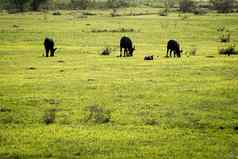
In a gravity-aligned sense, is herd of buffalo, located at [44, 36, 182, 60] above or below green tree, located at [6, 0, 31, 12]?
below

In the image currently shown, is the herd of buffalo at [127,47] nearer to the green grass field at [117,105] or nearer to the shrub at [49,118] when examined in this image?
the green grass field at [117,105]

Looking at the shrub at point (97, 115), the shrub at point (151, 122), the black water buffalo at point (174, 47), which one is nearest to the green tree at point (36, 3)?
the black water buffalo at point (174, 47)

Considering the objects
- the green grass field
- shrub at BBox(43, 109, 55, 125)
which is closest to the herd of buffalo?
the green grass field

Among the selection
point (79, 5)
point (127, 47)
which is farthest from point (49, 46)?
point (79, 5)

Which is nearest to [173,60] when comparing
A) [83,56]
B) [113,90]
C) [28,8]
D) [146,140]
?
[83,56]

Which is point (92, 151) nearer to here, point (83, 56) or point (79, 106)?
point (79, 106)

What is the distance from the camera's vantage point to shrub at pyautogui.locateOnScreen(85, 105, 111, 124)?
1725 centimetres

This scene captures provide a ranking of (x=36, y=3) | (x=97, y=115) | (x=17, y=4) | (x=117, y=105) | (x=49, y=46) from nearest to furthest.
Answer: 1. (x=97, y=115)
2. (x=117, y=105)
3. (x=49, y=46)
4. (x=17, y=4)
5. (x=36, y=3)

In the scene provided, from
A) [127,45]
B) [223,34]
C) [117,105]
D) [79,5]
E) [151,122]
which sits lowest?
[151,122]

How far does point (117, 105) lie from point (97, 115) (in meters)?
2.16

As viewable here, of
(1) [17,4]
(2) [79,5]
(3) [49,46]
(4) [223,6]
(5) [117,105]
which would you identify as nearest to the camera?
(5) [117,105]

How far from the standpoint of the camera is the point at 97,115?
17516mm

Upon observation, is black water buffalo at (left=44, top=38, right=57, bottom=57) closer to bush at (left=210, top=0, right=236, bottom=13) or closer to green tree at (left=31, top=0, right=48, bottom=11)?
bush at (left=210, top=0, right=236, bottom=13)

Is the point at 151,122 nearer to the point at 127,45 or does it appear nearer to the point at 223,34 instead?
the point at 127,45
